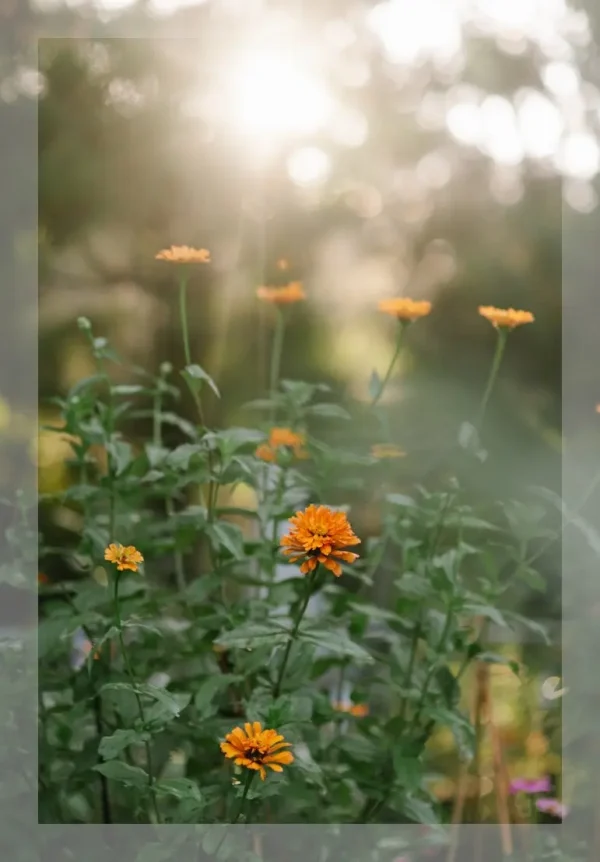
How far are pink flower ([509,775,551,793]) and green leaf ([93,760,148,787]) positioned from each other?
466 mm

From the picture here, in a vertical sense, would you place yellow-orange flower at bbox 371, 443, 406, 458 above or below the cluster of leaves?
above

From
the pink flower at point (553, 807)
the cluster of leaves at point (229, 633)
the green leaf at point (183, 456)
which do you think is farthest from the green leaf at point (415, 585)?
the pink flower at point (553, 807)

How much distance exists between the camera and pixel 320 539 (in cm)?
60

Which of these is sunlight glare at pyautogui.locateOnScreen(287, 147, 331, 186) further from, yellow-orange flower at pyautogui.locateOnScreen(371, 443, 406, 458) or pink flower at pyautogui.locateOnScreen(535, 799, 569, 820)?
pink flower at pyautogui.locateOnScreen(535, 799, 569, 820)

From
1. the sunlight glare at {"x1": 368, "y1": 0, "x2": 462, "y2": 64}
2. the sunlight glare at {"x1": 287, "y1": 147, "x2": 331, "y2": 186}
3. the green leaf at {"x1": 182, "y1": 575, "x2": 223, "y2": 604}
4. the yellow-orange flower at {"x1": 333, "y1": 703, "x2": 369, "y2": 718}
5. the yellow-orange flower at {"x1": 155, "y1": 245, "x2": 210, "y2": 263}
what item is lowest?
the yellow-orange flower at {"x1": 333, "y1": 703, "x2": 369, "y2": 718}

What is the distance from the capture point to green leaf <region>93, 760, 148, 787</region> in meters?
0.70

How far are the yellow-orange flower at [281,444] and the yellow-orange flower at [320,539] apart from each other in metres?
0.23

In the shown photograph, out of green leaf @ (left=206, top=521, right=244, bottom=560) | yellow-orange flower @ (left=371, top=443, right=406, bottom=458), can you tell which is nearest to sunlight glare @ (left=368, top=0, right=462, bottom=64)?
yellow-orange flower @ (left=371, top=443, right=406, bottom=458)

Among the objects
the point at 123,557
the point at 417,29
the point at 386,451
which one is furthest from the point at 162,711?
the point at 417,29

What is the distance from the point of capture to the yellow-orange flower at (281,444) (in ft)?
2.77

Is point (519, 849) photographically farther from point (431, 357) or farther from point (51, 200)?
point (51, 200)

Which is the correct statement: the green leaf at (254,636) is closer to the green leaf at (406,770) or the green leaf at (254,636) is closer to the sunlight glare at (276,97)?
the green leaf at (406,770)

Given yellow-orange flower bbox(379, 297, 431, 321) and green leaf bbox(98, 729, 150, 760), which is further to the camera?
yellow-orange flower bbox(379, 297, 431, 321)

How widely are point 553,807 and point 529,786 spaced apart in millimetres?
33
